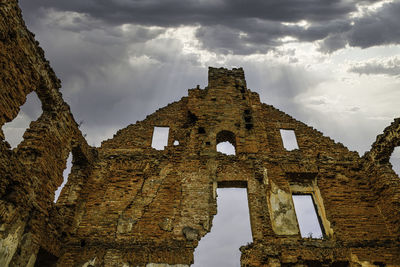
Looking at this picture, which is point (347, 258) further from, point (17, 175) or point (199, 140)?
point (17, 175)

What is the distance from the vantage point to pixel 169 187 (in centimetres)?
876

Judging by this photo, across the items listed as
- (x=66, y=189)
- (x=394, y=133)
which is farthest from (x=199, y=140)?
(x=394, y=133)

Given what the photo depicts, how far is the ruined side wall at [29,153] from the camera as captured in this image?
559 cm

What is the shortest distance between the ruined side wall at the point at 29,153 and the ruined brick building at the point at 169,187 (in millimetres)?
26

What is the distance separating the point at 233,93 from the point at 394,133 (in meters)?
6.05

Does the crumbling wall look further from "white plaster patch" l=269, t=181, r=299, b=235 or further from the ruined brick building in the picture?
"white plaster patch" l=269, t=181, r=299, b=235

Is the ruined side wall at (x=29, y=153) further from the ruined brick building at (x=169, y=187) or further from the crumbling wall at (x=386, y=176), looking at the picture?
the crumbling wall at (x=386, y=176)

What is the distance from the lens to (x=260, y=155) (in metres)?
9.64

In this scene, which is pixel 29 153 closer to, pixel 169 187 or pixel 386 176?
pixel 169 187

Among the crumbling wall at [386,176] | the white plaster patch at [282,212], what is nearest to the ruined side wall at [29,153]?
the white plaster patch at [282,212]

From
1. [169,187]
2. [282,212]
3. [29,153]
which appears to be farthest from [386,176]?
[29,153]

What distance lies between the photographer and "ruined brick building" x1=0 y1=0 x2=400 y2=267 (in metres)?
6.14

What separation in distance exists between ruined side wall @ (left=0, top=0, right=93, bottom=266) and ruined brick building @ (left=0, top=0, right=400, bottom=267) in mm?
26

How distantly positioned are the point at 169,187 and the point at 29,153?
4.02m
